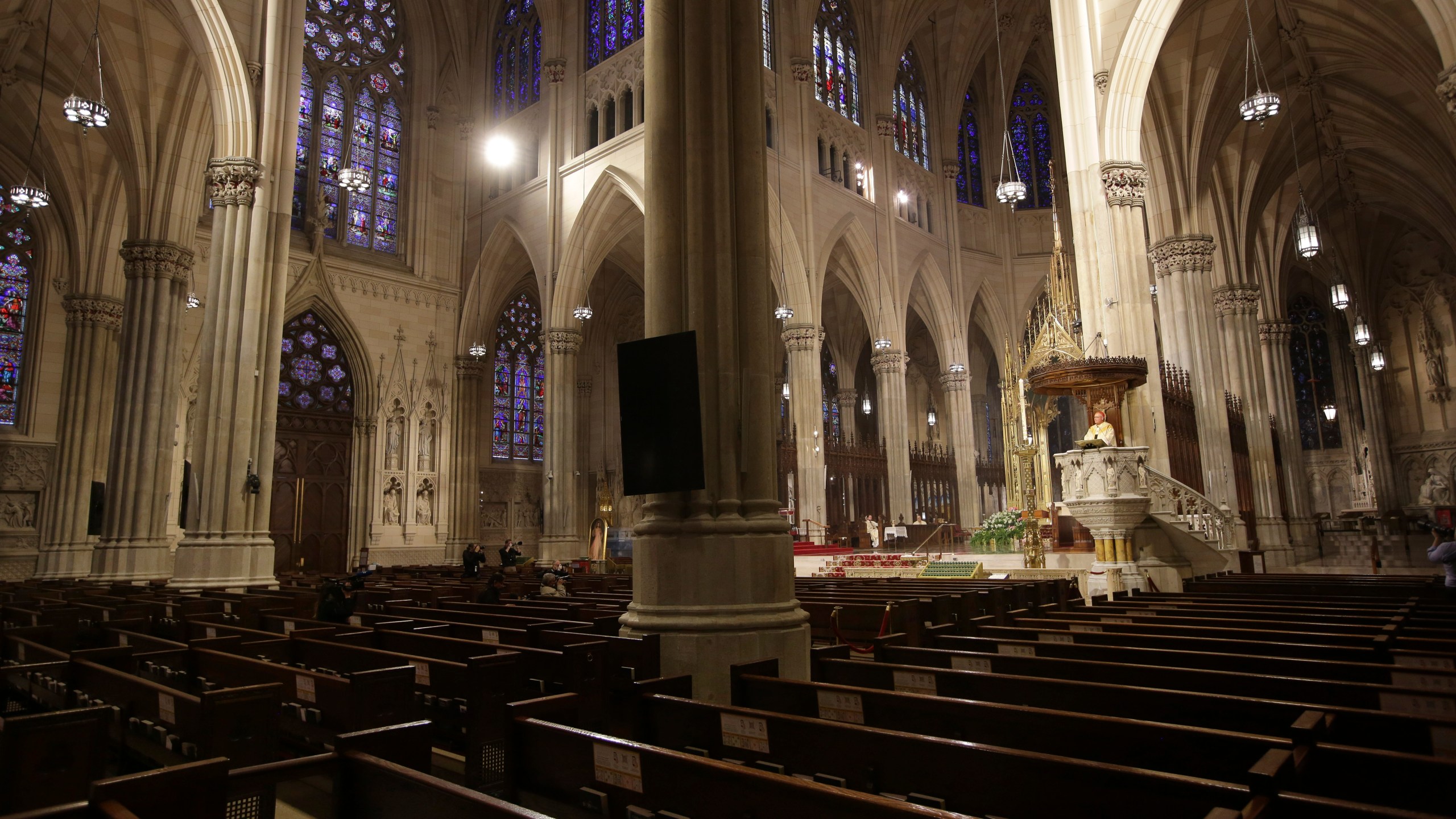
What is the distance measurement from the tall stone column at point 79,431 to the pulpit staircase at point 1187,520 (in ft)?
72.6

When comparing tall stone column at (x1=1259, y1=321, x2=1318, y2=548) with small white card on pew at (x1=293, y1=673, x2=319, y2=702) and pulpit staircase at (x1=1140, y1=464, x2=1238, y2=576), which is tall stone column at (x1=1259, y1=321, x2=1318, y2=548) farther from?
small white card on pew at (x1=293, y1=673, x2=319, y2=702)

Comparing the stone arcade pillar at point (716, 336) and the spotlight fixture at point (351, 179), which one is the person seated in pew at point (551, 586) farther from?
the spotlight fixture at point (351, 179)

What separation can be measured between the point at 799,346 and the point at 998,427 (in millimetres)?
17065

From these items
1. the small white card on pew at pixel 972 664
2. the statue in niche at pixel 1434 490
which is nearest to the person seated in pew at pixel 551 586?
the small white card on pew at pixel 972 664

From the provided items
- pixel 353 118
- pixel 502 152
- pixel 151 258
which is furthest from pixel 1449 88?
pixel 353 118

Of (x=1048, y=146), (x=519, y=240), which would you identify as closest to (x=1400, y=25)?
(x=1048, y=146)

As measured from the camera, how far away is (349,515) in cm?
2384

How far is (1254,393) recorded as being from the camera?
74.5 feet

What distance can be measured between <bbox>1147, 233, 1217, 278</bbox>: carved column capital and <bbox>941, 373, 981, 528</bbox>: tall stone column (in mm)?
9355

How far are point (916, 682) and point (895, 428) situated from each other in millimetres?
23049

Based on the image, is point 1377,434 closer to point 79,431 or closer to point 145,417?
point 145,417

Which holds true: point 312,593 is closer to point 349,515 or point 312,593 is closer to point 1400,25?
point 349,515

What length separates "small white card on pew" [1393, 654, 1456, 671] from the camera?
3.88 metres

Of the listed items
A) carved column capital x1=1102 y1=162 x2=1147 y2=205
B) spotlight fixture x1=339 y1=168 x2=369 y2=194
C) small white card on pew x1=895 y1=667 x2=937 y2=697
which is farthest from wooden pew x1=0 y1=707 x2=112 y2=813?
spotlight fixture x1=339 y1=168 x2=369 y2=194
